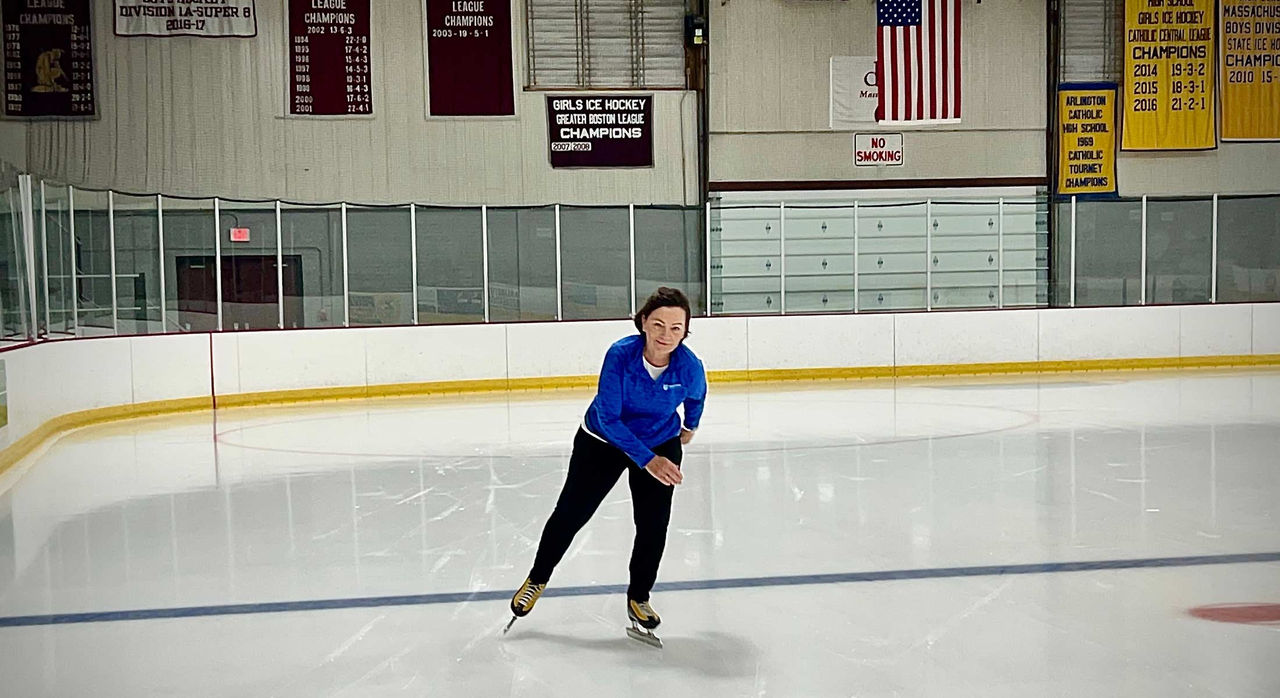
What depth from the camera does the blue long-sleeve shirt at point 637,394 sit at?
4.41 metres

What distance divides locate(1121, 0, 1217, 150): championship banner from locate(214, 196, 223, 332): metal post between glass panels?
1222 cm

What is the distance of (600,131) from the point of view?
18078 mm

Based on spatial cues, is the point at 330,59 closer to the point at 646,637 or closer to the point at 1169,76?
the point at 1169,76

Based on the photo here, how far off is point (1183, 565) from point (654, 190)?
13.1 metres

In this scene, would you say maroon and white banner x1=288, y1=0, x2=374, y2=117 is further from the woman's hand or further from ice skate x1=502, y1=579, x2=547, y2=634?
the woman's hand

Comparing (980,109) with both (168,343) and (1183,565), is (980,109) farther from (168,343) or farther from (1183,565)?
(1183,565)

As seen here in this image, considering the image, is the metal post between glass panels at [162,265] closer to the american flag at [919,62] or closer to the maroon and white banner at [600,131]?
the maroon and white banner at [600,131]

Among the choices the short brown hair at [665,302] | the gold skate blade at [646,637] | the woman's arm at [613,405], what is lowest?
the gold skate blade at [646,637]

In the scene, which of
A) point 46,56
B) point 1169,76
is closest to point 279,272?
point 46,56

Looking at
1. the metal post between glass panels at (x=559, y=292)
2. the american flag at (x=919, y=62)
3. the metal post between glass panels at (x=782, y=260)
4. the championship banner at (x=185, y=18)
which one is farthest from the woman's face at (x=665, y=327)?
the championship banner at (x=185, y=18)

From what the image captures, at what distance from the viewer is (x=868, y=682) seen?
4020mm

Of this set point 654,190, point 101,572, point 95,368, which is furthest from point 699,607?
point 654,190

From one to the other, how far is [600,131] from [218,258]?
5973mm

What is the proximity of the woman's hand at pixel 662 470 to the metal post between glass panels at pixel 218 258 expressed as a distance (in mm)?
10565
